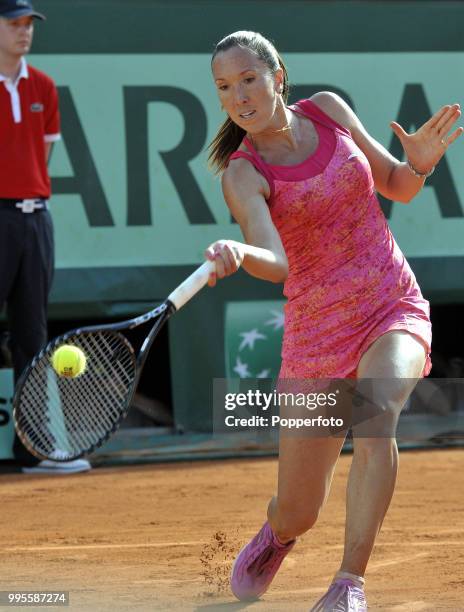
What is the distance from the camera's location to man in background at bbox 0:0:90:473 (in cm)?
582

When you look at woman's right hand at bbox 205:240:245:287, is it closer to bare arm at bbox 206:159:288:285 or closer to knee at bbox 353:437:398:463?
bare arm at bbox 206:159:288:285

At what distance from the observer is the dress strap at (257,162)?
3248 mm

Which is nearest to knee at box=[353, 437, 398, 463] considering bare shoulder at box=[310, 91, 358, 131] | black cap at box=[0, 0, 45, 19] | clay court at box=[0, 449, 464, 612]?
clay court at box=[0, 449, 464, 612]

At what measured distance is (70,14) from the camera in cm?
638

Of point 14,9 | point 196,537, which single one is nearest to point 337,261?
point 196,537

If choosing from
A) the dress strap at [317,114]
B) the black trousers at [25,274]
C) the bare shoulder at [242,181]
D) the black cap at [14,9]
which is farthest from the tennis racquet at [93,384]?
the black cap at [14,9]

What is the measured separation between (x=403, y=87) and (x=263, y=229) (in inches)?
155

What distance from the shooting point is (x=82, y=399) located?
389 centimetres

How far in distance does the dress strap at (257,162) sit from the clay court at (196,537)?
1.19 metres

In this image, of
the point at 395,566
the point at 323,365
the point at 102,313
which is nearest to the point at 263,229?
the point at 323,365

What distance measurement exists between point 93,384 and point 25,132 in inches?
88.3

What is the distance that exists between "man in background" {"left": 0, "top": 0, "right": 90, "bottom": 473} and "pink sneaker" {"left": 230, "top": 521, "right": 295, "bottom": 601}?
2.62m

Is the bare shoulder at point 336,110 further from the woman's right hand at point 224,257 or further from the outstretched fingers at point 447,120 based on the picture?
the woman's right hand at point 224,257

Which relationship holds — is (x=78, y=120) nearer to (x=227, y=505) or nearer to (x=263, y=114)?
(x=227, y=505)
